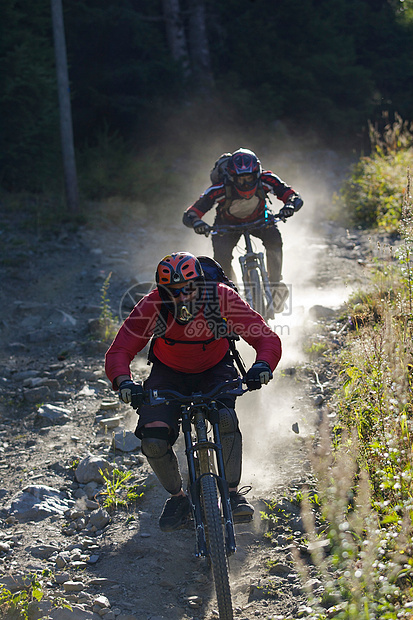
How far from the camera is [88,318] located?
9930 mm

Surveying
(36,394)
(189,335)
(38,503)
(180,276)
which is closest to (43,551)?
(38,503)

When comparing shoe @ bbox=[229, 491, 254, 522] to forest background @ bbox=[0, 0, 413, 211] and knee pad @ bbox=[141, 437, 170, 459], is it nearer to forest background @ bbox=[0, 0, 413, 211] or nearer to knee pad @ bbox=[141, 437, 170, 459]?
knee pad @ bbox=[141, 437, 170, 459]

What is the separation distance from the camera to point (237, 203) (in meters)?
7.85

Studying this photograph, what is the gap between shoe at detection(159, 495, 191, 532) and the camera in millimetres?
4391

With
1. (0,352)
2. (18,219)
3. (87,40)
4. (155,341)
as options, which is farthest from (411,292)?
(87,40)

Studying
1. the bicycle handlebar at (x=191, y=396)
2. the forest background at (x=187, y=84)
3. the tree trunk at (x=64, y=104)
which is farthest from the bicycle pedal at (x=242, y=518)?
the forest background at (x=187, y=84)

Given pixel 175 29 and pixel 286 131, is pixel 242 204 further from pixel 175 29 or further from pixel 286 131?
pixel 175 29

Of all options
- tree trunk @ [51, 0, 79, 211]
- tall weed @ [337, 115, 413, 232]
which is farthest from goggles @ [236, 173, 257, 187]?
tree trunk @ [51, 0, 79, 211]

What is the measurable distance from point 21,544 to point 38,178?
11981 mm

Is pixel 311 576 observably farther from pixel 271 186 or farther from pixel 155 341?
pixel 271 186

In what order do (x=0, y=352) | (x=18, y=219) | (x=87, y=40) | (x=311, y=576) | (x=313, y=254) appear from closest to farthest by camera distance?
(x=311, y=576) < (x=0, y=352) < (x=313, y=254) < (x=18, y=219) < (x=87, y=40)

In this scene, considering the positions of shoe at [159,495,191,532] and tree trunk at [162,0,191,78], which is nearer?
shoe at [159,495,191,532]

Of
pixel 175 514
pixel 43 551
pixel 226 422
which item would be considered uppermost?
pixel 226 422

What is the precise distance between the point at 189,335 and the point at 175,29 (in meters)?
19.7
